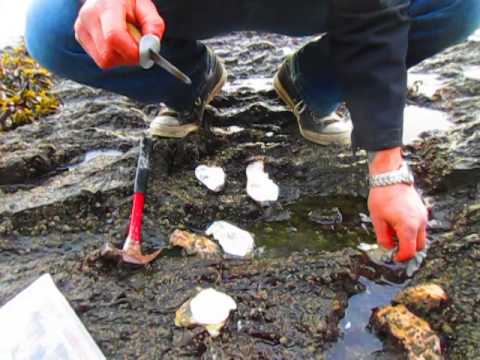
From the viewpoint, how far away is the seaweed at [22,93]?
3.26 meters

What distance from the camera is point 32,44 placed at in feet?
7.79

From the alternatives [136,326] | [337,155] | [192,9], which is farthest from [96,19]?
[337,155]

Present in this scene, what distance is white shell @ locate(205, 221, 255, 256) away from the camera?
2.14 m

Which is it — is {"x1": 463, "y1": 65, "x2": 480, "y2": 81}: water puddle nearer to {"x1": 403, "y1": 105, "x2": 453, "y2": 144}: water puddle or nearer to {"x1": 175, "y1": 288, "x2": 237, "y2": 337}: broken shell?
{"x1": 403, "y1": 105, "x2": 453, "y2": 144}: water puddle

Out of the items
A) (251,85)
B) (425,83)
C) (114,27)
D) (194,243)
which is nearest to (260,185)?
(194,243)

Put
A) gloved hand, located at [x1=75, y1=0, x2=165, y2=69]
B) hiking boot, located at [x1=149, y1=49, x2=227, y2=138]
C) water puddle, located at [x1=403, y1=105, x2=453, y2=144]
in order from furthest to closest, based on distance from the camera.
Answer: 1. water puddle, located at [x1=403, y1=105, x2=453, y2=144]
2. hiking boot, located at [x1=149, y1=49, x2=227, y2=138]
3. gloved hand, located at [x1=75, y1=0, x2=165, y2=69]

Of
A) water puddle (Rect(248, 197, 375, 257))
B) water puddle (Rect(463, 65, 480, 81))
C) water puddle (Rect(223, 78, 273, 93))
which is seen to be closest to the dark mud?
water puddle (Rect(248, 197, 375, 257))

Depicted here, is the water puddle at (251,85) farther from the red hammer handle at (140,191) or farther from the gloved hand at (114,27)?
the gloved hand at (114,27)

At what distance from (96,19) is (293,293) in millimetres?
1195

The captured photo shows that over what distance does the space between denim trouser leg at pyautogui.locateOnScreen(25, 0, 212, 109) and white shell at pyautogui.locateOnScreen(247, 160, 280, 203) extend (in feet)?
1.82

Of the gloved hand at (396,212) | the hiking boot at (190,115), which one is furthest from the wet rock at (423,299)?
the hiking boot at (190,115)

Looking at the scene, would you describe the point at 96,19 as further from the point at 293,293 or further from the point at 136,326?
the point at 293,293

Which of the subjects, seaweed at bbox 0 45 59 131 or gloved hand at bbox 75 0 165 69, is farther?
seaweed at bbox 0 45 59 131

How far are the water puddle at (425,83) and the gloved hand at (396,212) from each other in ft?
6.46
